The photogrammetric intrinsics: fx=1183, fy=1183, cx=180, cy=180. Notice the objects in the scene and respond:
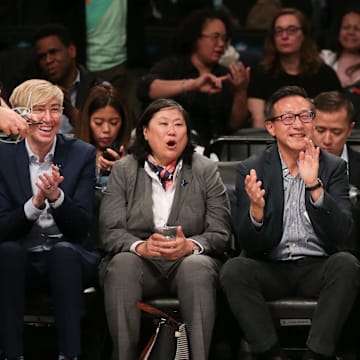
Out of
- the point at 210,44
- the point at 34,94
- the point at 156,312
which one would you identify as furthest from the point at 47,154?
the point at 210,44

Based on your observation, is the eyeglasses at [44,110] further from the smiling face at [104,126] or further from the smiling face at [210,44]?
the smiling face at [210,44]

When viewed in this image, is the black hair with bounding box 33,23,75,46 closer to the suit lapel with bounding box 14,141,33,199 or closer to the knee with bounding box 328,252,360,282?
the suit lapel with bounding box 14,141,33,199

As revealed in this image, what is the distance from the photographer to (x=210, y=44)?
23.7 feet

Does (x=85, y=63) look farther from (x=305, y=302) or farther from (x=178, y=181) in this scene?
(x=305, y=302)

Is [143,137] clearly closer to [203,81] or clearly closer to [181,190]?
[181,190]

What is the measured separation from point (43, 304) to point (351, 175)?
5.68 feet

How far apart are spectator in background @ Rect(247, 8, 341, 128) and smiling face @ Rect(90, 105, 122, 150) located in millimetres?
1203

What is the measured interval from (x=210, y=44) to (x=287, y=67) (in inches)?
19.5

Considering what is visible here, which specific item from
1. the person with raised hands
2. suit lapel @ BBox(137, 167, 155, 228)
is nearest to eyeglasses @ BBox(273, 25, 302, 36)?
the person with raised hands

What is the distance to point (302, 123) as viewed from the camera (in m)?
5.58

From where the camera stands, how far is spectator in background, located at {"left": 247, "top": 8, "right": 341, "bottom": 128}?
7.19 meters

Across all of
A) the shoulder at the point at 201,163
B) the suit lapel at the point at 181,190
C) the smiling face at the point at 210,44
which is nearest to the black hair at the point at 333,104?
the shoulder at the point at 201,163

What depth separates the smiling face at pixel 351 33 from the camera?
25.4 ft

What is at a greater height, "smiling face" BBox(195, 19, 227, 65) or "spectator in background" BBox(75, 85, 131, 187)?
"smiling face" BBox(195, 19, 227, 65)
